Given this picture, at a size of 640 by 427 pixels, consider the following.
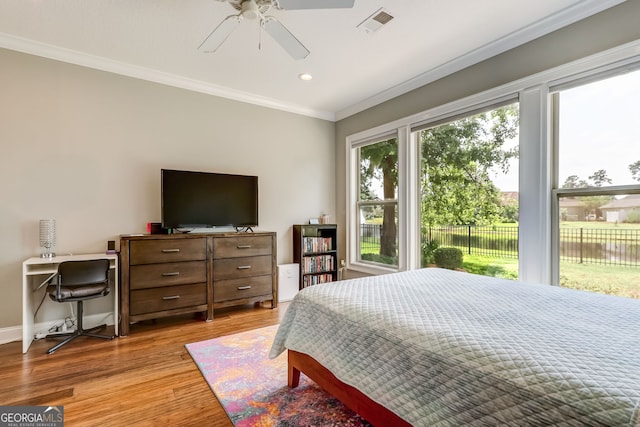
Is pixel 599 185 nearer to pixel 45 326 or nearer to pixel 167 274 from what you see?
pixel 167 274

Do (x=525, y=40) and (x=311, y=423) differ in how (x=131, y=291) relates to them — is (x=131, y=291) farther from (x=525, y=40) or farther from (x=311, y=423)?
(x=525, y=40)

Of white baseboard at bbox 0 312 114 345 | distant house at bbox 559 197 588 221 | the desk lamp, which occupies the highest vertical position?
A: distant house at bbox 559 197 588 221

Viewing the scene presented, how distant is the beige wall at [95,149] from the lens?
2715mm

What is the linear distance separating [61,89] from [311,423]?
11.8 ft

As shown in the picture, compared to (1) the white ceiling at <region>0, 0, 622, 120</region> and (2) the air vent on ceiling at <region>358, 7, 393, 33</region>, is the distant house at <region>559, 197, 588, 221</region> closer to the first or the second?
(1) the white ceiling at <region>0, 0, 622, 120</region>

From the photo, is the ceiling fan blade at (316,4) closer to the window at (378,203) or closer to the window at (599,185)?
the window at (599,185)

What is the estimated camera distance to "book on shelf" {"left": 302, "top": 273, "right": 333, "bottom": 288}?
4180 mm

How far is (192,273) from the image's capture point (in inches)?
124

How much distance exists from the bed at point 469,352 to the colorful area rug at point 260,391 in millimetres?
150

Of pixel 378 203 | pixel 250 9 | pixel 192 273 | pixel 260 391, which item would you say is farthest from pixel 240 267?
pixel 250 9

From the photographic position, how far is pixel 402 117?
3689mm

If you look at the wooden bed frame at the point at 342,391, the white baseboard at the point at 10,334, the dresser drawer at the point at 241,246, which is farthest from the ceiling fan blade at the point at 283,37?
the white baseboard at the point at 10,334

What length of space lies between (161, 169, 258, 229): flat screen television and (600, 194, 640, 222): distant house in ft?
10.9

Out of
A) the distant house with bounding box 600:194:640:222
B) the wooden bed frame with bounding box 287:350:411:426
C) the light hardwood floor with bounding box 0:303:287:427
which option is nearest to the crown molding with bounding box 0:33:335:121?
the light hardwood floor with bounding box 0:303:287:427
